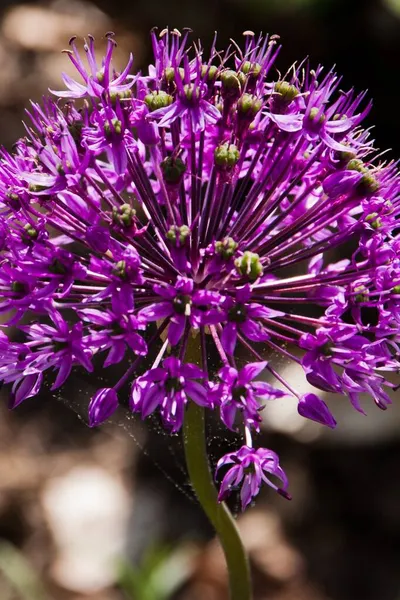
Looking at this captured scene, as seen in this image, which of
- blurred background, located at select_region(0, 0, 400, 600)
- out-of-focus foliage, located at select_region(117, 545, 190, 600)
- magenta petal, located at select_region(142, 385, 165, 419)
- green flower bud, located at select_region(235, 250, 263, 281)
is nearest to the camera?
magenta petal, located at select_region(142, 385, 165, 419)

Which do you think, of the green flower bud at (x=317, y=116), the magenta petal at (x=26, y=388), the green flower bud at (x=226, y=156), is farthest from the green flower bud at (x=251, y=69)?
the magenta petal at (x=26, y=388)

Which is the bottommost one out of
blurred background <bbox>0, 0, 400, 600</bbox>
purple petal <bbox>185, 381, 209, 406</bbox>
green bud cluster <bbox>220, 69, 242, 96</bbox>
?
blurred background <bbox>0, 0, 400, 600</bbox>

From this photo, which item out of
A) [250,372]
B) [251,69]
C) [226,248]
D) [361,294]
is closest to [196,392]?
[250,372]

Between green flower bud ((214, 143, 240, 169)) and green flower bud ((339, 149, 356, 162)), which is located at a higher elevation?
green flower bud ((339, 149, 356, 162))

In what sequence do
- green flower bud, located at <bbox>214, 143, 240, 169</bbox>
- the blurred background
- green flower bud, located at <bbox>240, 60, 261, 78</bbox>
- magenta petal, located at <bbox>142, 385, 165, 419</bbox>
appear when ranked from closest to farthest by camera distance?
1. magenta petal, located at <bbox>142, 385, 165, 419</bbox>
2. green flower bud, located at <bbox>214, 143, 240, 169</bbox>
3. green flower bud, located at <bbox>240, 60, 261, 78</bbox>
4. the blurred background

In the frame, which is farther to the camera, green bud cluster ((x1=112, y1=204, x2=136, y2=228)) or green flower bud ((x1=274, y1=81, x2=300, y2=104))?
green flower bud ((x1=274, y1=81, x2=300, y2=104))

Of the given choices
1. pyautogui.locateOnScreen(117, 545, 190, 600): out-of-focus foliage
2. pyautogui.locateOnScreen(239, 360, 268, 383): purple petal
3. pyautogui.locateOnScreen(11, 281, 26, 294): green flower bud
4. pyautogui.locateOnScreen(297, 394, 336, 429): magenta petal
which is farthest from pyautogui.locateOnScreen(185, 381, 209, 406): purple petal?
pyautogui.locateOnScreen(117, 545, 190, 600): out-of-focus foliage

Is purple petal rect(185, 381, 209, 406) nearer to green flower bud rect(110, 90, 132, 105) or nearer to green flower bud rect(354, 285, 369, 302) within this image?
green flower bud rect(354, 285, 369, 302)

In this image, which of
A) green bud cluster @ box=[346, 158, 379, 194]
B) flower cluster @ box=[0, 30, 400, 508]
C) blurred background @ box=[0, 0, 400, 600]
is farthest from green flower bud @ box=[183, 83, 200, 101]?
blurred background @ box=[0, 0, 400, 600]

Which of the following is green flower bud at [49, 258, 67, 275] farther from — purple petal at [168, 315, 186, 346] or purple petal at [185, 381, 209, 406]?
purple petal at [185, 381, 209, 406]
